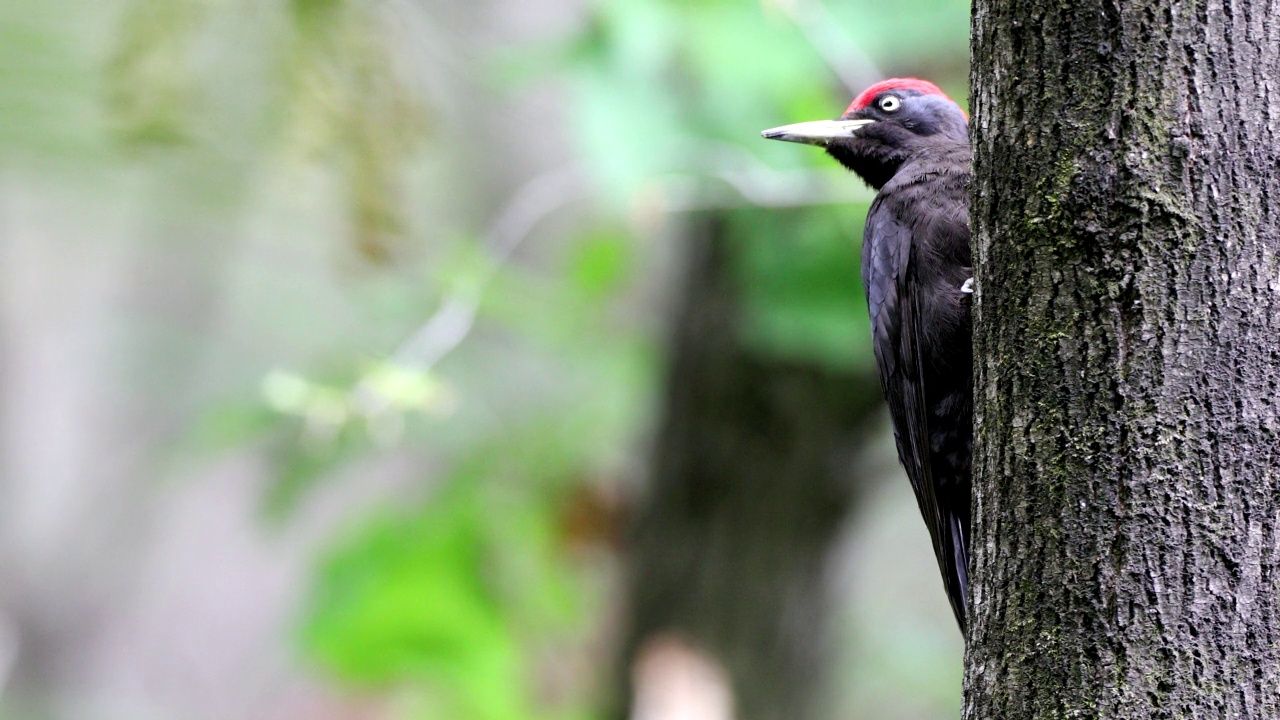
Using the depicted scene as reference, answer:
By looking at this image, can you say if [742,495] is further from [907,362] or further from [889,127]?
[907,362]

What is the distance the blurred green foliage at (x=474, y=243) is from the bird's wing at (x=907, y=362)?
106 cm

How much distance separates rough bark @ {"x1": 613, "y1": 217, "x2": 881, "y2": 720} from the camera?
18.7 ft

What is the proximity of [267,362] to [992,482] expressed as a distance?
6.37 m

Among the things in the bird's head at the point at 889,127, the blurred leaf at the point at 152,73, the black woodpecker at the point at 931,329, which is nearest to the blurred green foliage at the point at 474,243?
the blurred leaf at the point at 152,73

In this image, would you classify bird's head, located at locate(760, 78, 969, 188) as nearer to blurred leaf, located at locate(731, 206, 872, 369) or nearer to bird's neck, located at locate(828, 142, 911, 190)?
bird's neck, located at locate(828, 142, 911, 190)

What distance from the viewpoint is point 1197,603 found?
151cm

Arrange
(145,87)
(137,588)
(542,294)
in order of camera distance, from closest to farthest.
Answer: (145,87), (542,294), (137,588)

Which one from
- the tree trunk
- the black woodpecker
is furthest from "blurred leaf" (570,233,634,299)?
the tree trunk

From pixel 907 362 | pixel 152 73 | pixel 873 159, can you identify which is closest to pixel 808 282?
pixel 873 159

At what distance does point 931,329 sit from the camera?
2988 millimetres

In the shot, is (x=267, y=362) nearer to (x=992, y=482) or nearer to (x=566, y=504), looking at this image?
(x=566, y=504)

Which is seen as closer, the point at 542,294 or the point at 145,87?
the point at 145,87

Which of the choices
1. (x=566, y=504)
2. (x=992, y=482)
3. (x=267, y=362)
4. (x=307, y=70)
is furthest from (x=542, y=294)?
(x=992, y=482)

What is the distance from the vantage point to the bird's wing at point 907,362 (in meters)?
2.94
